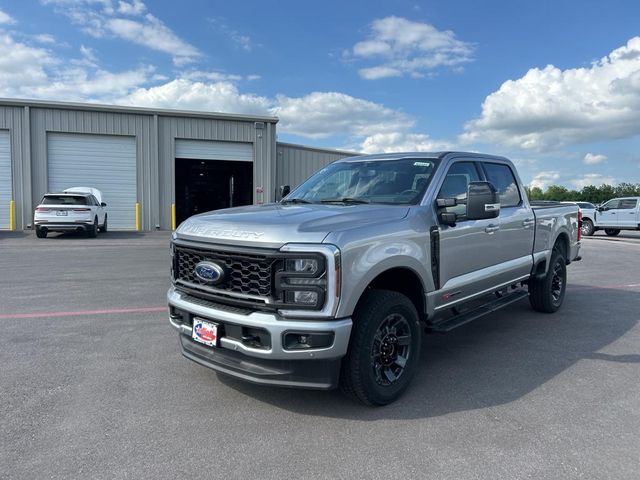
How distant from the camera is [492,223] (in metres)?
4.86

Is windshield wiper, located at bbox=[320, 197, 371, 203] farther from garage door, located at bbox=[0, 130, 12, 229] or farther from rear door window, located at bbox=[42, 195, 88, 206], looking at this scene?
garage door, located at bbox=[0, 130, 12, 229]

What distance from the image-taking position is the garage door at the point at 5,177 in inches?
803

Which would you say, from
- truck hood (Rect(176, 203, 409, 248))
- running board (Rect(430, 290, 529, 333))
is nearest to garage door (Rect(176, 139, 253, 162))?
running board (Rect(430, 290, 529, 333))

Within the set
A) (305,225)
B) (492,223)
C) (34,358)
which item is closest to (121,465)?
(305,225)

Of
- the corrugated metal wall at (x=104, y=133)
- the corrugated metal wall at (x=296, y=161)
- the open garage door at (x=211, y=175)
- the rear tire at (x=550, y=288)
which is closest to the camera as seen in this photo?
the rear tire at (x=550, y=288)

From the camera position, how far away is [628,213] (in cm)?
2230

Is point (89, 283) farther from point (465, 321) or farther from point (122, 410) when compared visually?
point (465, 321)

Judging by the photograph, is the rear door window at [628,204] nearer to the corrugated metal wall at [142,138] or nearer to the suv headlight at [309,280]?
the corrugated metal wall at [142,138]

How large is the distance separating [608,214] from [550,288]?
1984 centimetres

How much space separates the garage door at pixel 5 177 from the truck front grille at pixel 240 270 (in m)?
20.9

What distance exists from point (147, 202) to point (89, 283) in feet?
47.4

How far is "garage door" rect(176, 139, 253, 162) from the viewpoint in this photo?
74.6 feet

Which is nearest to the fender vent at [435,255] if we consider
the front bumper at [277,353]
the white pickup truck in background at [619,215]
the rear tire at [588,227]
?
the front bumper at [277,353]

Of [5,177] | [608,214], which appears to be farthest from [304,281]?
[608,214]
